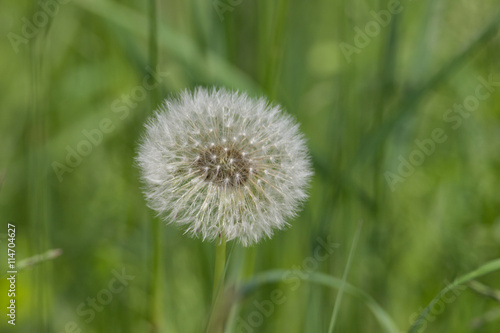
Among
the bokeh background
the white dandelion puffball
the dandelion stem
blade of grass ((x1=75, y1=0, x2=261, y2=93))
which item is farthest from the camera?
blade of grass ((x1=75, y1=0, x2=261, y2=93))

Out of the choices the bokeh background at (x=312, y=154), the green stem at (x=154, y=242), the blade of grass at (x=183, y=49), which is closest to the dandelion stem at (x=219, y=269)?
the bokeh background at (x=312, y=154)

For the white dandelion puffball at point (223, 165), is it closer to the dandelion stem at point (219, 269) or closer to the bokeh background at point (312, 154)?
the dandelion stem at point (219, 269)

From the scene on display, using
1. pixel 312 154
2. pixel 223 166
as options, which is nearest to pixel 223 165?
pixel 223 166

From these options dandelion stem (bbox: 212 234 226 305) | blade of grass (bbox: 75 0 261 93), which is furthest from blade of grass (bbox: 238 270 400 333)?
blade of grass (bbox: 75 0 261 93)

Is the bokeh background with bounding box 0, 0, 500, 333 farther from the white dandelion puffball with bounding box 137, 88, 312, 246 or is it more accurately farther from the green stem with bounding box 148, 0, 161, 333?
the white dandelion puffball with bounding box 137, 88, 312, 246

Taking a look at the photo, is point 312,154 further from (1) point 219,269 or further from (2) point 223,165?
(1) point 219,269

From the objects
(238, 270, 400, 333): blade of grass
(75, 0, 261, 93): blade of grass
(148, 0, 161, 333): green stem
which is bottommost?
(238, 270, 400, 333): blade of grass

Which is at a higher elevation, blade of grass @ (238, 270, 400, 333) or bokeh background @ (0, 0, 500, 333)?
bokeh background @ (0, 0, 500, 333)
